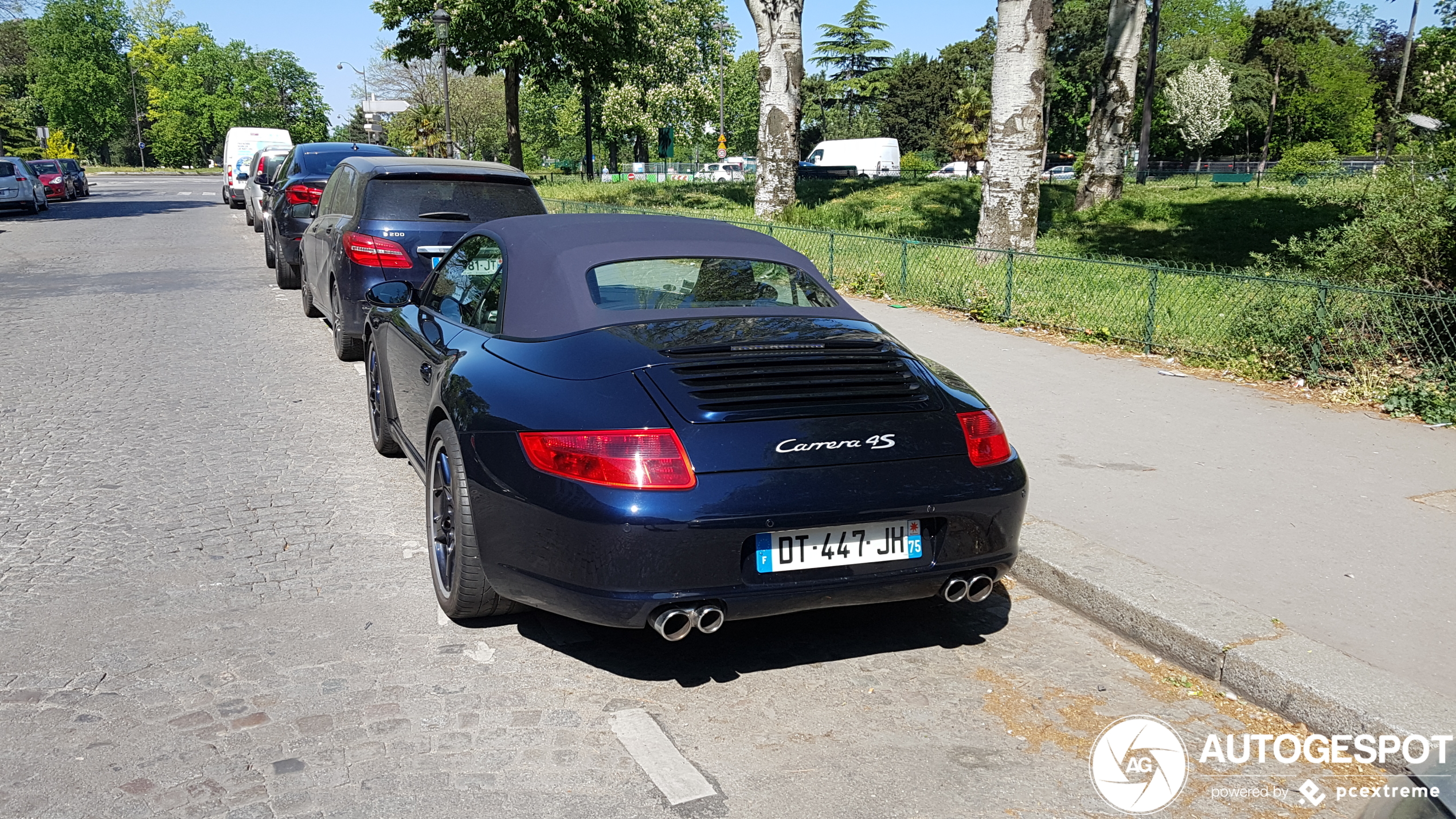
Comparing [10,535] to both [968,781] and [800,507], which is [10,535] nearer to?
[800,507]

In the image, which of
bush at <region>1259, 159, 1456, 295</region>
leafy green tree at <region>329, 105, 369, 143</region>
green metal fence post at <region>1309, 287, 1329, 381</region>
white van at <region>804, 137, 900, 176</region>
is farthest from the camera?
leafy green tree at <region>329, 105, 369, 143</region>

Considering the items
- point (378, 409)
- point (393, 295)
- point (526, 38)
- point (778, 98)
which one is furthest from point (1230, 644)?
point (526, 38)

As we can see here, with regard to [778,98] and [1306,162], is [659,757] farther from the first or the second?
[1306,162]

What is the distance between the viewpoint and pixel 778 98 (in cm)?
2064

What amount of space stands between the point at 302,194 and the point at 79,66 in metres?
93.1

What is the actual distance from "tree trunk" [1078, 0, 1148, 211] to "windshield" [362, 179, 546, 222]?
→ 17249 mm

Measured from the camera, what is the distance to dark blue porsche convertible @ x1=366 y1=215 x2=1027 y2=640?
11.2 feet

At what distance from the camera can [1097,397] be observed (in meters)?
8.22

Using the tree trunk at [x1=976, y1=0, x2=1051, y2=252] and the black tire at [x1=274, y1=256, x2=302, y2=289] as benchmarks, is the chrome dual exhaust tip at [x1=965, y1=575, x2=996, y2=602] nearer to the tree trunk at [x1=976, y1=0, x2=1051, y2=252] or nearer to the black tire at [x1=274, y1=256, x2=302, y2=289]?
the tree trunk at [x1=976, y1=0, x2=1051, y2=252]

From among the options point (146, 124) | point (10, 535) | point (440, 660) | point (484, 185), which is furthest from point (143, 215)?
point (146, 124)

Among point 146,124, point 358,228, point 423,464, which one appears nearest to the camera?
point 423,464

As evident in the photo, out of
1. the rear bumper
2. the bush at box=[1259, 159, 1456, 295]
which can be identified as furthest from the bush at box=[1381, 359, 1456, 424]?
the rear bumper

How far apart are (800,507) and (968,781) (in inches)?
37.2

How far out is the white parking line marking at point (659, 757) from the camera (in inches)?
124
